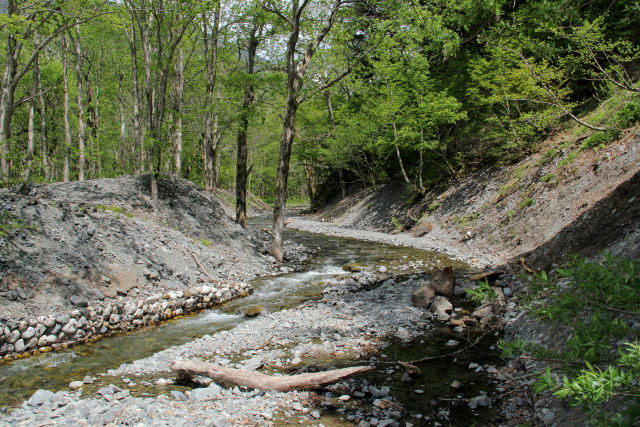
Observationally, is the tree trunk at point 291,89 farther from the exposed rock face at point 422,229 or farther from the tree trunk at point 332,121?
the tree trunk at point 332,121

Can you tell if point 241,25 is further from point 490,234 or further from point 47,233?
point 490,234

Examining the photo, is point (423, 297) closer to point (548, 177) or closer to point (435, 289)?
point (435, 289)

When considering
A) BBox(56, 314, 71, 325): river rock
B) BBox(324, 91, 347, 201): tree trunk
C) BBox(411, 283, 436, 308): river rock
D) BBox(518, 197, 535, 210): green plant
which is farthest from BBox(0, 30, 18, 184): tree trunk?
BBox(324, 91, 347, 201): tree trunk

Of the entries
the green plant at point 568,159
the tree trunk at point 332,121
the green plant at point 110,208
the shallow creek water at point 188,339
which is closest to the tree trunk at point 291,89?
the shallow creek water at point 188,339

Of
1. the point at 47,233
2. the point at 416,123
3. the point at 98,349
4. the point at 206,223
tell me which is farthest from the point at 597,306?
the point at 416,123

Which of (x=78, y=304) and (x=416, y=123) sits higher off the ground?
(x=416, y=123)

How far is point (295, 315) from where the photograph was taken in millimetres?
8352

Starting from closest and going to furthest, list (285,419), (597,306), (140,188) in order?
(597,306), (285,419), (140,188)

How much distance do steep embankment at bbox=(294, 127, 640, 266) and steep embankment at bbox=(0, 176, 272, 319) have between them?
8721mm

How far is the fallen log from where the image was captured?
507 centimetres

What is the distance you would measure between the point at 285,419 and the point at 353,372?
4.04ft

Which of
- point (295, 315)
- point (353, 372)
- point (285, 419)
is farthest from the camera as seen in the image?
point (295, 315)

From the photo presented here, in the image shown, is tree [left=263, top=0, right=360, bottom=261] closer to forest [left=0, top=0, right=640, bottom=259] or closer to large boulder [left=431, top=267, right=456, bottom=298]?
forest [left=0, top=0, right=640, bottom=259]

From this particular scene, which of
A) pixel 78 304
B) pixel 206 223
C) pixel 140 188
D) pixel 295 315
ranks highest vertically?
pixel 140 188
